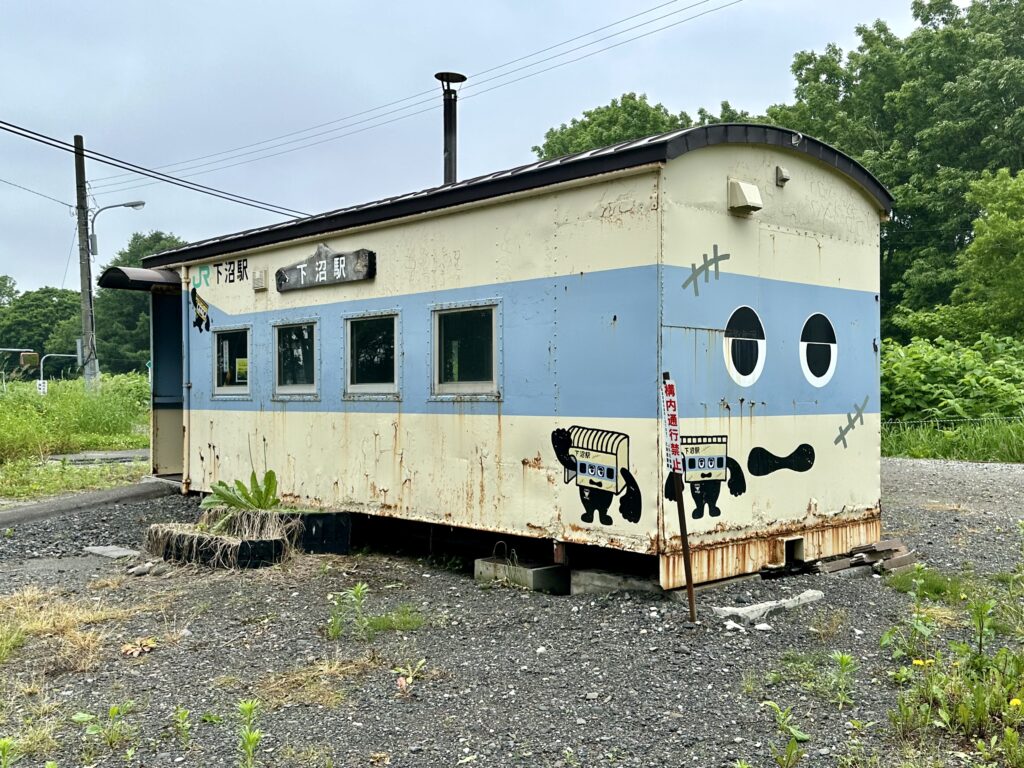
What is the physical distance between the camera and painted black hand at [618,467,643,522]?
6.13 metres

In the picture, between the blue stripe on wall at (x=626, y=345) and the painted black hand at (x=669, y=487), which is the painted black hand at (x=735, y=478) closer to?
the blue stripe on wall at (x=626, y=345)

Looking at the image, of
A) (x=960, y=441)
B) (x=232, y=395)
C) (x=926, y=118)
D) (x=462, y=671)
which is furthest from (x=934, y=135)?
(x=462, y=671)

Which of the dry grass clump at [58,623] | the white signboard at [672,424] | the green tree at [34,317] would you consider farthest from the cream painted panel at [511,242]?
the green tree at [34,317]

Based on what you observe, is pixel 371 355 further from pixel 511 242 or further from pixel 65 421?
pixel 65 421

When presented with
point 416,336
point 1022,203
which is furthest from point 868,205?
point 1022,203

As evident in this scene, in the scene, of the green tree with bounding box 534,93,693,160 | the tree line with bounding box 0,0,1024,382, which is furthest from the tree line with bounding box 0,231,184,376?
the tree line with bounding box 0,0,1024,382

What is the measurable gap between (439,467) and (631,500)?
6.58 feet

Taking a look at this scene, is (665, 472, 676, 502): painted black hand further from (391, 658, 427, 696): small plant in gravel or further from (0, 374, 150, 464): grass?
(0, 374, 150, 464): grass

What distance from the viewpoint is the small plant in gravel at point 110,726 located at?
413cm

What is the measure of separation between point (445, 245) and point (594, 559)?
2.82 m

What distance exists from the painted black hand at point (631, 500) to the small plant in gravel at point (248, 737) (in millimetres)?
2791

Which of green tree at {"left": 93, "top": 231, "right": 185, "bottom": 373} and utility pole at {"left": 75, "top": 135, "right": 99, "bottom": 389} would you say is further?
green tree at {"left": 93, "top": 231, "right": 185, "bottom": 373}

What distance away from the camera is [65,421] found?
19.9 meters

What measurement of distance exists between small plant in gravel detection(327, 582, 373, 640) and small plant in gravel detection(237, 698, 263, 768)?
1.35m
